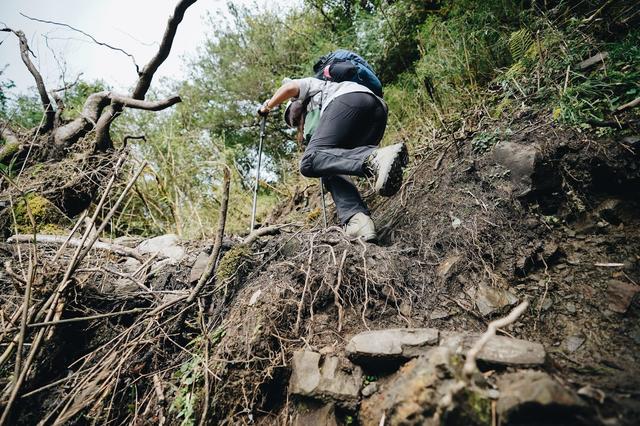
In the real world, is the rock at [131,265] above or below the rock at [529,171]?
above

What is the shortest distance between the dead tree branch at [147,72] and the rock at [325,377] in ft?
13.5

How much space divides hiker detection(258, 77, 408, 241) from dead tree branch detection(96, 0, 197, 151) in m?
2.02

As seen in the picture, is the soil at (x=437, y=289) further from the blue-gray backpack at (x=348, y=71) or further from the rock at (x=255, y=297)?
the blue-gray backpack at (x=348, y=71)

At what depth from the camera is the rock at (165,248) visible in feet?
9.41

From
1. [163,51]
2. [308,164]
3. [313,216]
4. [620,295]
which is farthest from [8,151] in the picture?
[620,295]

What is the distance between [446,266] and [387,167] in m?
0.75

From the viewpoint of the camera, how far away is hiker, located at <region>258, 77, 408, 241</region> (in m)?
2.03

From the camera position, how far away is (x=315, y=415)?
4.07 feet

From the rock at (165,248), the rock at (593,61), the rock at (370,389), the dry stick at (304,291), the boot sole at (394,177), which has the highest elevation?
the rock at (165,248)

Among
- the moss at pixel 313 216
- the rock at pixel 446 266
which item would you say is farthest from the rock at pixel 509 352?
the moss at pixel 313 216

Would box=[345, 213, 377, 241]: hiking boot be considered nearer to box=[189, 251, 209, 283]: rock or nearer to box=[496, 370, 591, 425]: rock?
box=[189, 251, 209, 283]: rock

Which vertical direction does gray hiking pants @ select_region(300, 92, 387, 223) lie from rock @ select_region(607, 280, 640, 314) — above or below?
above

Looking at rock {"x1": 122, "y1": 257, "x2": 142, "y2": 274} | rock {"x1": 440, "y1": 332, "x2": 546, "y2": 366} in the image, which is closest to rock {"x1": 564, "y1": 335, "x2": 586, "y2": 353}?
rock {"x1": 440, "y1": 332, "x2": 546, "y2": 366}

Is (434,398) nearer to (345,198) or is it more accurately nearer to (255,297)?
(255,297)
